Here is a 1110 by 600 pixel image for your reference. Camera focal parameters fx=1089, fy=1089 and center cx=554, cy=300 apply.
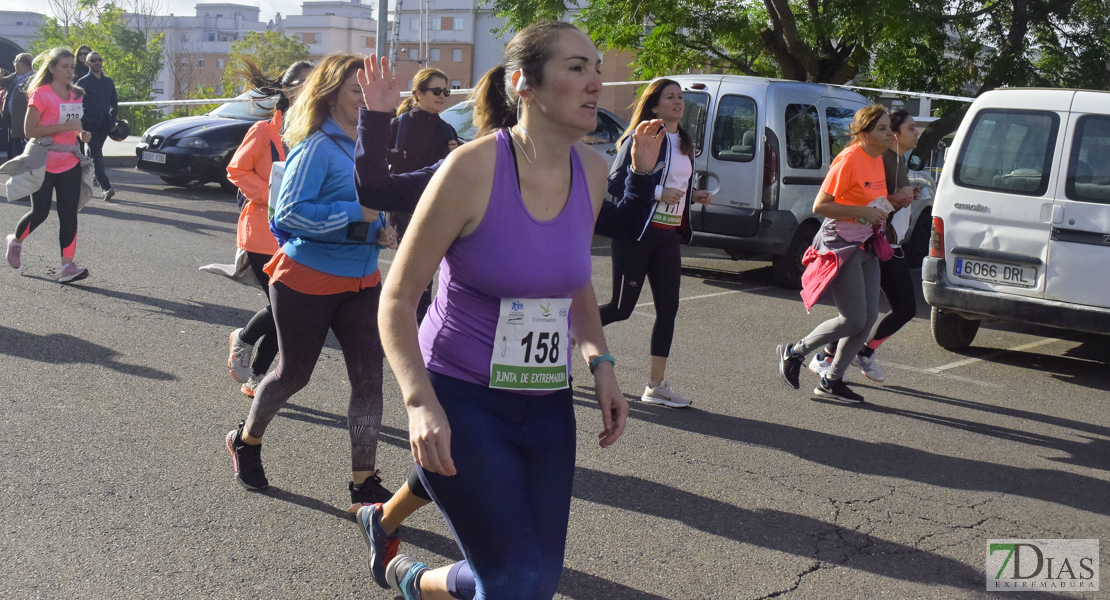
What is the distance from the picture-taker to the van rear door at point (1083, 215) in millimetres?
7086

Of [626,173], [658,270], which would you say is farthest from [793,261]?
[626,173]

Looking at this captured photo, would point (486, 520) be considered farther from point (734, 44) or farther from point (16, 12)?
point (16, 12)

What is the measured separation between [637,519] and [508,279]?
215cm

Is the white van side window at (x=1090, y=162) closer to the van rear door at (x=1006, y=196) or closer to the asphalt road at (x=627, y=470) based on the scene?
the van rear door at (x=1006, y=196)

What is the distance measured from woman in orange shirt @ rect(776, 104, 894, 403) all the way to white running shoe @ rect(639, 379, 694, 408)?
1001 millimetres

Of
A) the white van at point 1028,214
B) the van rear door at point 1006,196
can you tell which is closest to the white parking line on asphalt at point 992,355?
the white van at point 1028,214

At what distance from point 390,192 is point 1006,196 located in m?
5.55

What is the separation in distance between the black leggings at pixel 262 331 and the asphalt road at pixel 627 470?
27 cm

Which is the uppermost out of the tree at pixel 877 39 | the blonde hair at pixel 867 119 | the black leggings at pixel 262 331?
the tree at pixel 877 39

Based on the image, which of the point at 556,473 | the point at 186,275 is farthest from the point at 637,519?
the point at 186,275

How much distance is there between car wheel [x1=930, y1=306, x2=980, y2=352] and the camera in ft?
27.2

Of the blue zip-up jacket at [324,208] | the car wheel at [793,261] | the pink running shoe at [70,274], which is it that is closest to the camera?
the blue zip-up jacket at [324,208]

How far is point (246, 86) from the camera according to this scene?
5.58 metres

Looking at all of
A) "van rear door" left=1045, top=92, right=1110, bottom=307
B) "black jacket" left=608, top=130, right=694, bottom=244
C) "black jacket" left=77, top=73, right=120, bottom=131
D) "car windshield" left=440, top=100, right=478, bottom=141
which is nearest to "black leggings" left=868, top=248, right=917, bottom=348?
"van rear door" left=1045, top=92, right=1110, bottom=307
